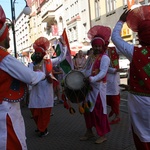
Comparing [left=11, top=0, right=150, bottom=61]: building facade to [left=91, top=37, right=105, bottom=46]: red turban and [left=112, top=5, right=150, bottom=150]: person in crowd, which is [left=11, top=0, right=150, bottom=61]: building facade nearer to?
[left=91, top=37, right=105, bottom=46]: red turban

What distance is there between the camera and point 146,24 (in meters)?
3.50

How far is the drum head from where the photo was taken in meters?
5.36

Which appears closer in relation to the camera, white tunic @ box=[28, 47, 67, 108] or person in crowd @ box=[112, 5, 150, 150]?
person in crowd @ box=[112, 5, 150, 150]

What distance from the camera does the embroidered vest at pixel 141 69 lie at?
3527mm

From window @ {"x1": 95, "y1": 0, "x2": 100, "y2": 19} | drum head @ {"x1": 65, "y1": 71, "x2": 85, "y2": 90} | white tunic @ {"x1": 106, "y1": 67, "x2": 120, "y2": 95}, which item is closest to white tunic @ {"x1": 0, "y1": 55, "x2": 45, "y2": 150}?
drum head @ {"x1": 65, "y1": 71, "x2": 85, "y2": 90}

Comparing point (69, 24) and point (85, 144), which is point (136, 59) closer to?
point (85, 144)

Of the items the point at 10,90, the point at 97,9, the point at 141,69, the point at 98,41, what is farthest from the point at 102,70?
the point at 97,9

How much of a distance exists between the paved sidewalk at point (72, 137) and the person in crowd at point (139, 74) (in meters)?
1.89

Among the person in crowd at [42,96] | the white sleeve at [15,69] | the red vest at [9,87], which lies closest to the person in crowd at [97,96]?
the person in crowd at [42,96]

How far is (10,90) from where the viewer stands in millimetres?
3225

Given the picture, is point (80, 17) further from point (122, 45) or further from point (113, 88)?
point (122, 45)

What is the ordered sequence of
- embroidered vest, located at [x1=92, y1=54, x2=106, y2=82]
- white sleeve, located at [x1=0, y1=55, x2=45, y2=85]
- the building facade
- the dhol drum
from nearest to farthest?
white sleeve, located at [x1=0, y1=55, x2=45, y2=85], the dhol drum, embroidered vest, located at [x1=92, y1=54, x2=106, y2=82], the building facade

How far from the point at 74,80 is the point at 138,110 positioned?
1.91 m

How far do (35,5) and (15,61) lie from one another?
220ft
